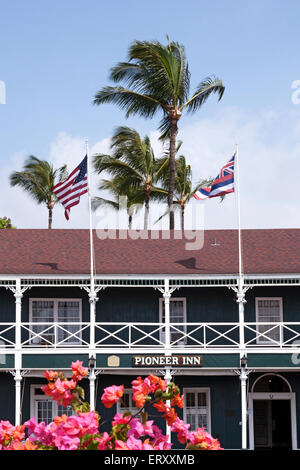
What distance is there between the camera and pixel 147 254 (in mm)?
27062

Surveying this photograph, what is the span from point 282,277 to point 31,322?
30.7 ft

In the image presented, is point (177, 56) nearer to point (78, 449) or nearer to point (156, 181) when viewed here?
point (156, 181)

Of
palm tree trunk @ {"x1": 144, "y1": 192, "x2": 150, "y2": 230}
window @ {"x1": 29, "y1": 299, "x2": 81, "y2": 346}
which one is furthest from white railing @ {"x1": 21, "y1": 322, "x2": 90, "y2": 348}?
palm tree trunk @ {"x1": 144, "y1": 192, "x2": 150, "y2": 230}

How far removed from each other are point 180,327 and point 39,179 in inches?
1422

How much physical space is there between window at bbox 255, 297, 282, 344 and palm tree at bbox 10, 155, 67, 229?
115 ft

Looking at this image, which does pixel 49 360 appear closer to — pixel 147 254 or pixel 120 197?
pixel 147 254

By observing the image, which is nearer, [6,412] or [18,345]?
[18,345]

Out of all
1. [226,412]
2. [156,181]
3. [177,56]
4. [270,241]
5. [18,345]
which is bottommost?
[226,412]

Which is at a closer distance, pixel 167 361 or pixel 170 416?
pixel 170 416

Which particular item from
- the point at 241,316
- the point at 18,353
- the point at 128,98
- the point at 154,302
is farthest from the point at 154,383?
the point at 128,98

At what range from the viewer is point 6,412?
81.8ft

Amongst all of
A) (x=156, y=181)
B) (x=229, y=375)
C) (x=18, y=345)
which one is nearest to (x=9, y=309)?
(x=18, y=345)

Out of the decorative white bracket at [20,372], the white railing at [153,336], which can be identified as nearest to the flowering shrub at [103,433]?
the decorative white bracket at [20,372]

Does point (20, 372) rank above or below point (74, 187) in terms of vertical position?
below
